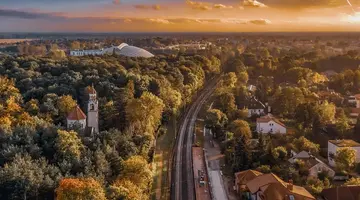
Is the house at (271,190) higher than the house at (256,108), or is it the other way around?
the house at (256,108)

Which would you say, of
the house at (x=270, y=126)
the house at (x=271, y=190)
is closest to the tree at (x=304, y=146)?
the house at (x=270, y=126)

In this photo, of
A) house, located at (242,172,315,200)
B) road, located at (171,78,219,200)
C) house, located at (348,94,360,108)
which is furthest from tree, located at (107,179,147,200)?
house, located at (348,94,360,108)

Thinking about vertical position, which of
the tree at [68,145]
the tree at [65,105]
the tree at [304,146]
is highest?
the tree at [65,105]

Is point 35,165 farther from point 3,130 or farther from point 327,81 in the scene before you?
point 327,81

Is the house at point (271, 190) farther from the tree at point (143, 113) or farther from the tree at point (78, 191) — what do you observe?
the tree at point (143, 113)

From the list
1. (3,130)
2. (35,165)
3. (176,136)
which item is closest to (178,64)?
(176,136)

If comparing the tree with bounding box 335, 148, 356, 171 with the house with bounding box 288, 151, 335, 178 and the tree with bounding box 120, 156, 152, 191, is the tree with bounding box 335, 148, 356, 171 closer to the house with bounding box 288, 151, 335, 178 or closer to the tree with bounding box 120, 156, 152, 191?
the house with bounding box 288, 151, 335, 178
